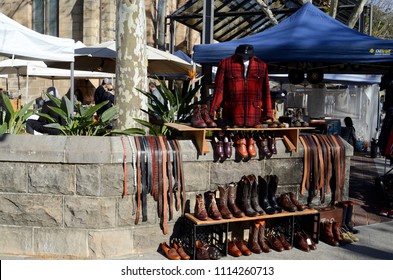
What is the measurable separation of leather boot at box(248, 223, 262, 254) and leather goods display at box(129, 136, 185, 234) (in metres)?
0.84

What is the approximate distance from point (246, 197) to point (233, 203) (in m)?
0.16

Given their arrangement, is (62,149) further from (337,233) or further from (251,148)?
(337,233)

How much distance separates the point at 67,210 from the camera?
4.78m

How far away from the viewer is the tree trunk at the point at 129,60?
6.06 metres

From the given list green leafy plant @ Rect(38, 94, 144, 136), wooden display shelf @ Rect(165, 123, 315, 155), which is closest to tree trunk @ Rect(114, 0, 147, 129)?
green leafy plant @ Rect(38, 94, 144, 136)

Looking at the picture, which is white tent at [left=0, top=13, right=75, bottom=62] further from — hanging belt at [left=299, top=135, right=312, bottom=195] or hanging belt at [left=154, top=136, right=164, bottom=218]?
hanging belt at [left=299, top=135, right=312, bottom=195]

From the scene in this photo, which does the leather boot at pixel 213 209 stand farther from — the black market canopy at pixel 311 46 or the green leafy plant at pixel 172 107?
the black market canopy at pixel 311 46

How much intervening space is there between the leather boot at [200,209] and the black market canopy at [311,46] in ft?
10.6

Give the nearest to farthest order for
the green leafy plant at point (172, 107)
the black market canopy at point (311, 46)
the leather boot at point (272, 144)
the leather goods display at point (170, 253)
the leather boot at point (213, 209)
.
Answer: the leather goods display at point (170, 253), the leather boot at point (213, 209), the leather boot at point (272, 144), the green leafy plant at point (172, 107), the black market canopy at point (311, 46)

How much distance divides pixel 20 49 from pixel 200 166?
413cm

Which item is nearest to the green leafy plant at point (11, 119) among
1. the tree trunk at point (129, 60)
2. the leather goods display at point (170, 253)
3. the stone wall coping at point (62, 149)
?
the stone wall coping at point (62, 149)

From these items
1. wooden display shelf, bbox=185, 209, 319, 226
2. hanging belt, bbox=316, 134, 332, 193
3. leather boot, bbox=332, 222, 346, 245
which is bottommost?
leather boot, bbox=332, 222, 346, 245

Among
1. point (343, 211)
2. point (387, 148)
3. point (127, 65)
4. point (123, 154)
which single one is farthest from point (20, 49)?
point (387, 148)

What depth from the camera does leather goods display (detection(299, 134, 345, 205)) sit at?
228 inches
